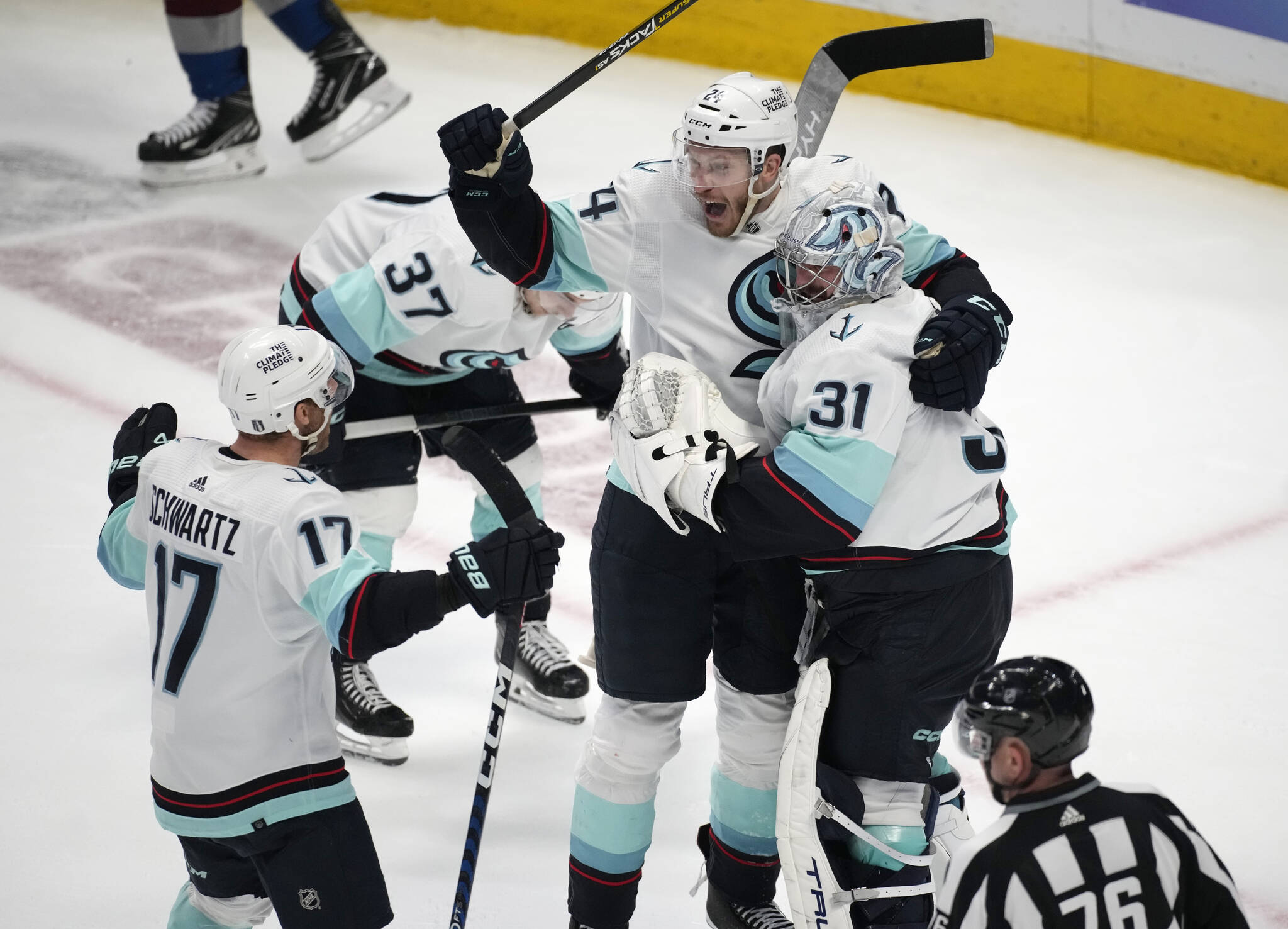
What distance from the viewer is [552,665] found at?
3264mm

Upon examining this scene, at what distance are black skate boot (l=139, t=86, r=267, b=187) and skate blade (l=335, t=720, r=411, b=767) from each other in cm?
339

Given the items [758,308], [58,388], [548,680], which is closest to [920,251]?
[758,308]

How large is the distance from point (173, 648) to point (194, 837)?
0.89 ft

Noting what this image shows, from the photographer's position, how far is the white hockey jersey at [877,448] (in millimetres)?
2055

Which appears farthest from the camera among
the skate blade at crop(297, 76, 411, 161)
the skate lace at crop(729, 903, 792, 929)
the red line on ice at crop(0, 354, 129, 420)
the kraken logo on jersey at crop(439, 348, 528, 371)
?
the skate blade at crop(297, 76, 411, 161)

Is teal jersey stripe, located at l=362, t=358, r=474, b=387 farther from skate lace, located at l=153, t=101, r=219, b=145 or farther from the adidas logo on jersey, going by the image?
skate lace, located at l=153, t=101, r=219, b=145

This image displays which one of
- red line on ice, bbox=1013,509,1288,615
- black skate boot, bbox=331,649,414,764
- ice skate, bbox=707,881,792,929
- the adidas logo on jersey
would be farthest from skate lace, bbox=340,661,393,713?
the adidas logo on jersey

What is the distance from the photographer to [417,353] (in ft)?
9.89

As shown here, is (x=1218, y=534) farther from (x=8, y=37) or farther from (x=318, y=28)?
(x=8, y=37)

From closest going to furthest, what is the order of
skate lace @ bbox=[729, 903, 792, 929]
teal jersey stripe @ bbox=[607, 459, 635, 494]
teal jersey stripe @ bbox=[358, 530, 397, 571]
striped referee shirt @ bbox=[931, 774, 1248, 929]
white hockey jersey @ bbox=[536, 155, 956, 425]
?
striped referee shirt @ bbox=[931, 774, 1248, 929] → white hockey jersey @ bbox=[536, 155, 956, 425] → teal jersey stripe @ bbox=[607, 459, 635, 494] → skate lace @ bbox=[729, 903, 792, 929] → teal jersey stripe @ bbox=[358, 530, 397, 571]

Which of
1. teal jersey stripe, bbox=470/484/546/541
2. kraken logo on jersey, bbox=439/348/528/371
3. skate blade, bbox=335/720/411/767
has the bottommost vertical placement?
skate blade, bbox=335/720/411/767

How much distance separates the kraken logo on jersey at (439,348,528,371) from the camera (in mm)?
3021

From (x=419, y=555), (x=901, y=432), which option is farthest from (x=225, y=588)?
(x=419, y=555)

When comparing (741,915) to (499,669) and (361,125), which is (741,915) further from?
(361,125)
